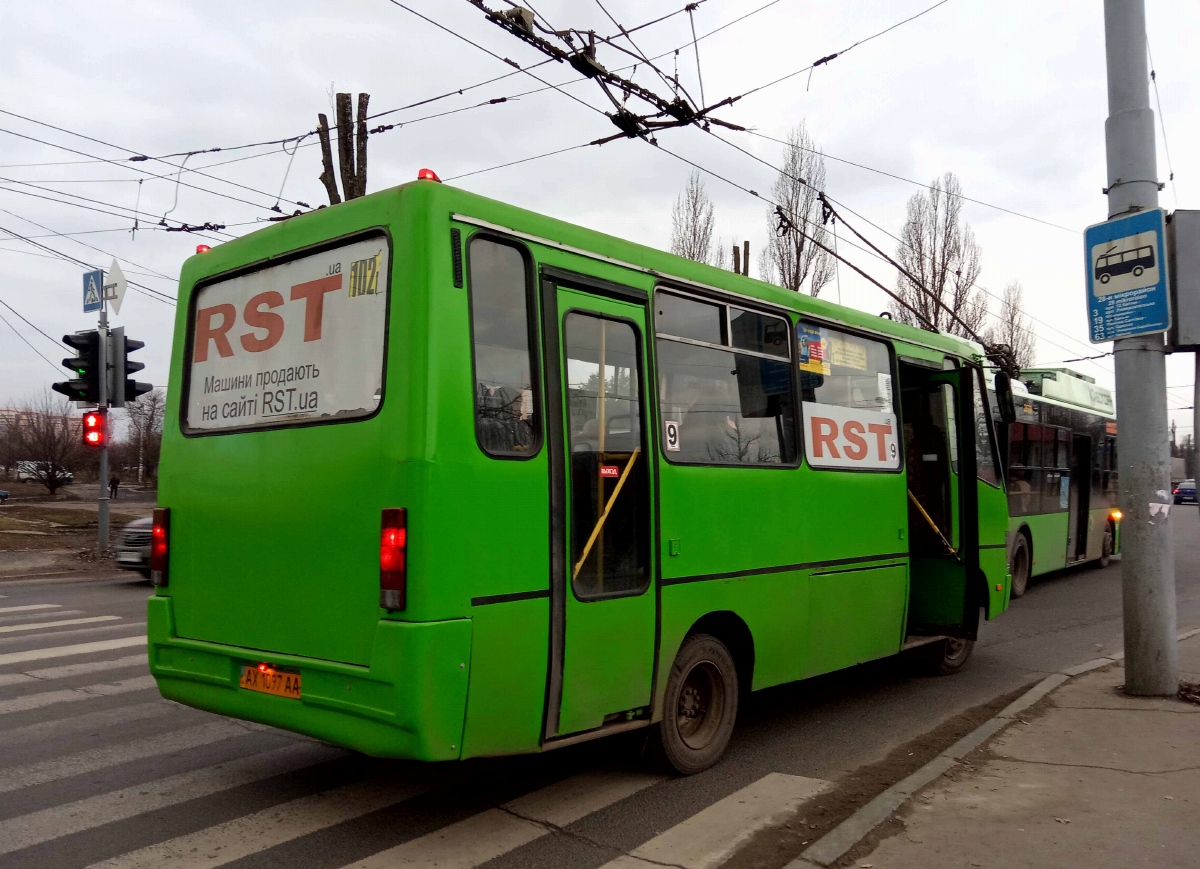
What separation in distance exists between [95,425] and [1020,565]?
15683 millimetres

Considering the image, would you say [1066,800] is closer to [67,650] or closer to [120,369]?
[67,650]

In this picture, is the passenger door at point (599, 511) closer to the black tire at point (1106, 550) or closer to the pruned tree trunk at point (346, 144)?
the pruned tree trunk at point (346, 144)

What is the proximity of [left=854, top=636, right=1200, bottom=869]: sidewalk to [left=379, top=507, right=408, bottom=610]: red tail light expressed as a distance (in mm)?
2222

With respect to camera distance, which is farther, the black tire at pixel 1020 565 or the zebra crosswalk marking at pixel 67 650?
the black tire at pixel 1020 565

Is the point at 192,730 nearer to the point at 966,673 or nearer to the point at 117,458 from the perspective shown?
the point at 966,673

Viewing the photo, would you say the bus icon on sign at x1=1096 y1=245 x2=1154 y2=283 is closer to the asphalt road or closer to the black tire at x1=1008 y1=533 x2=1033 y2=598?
the asphalt road

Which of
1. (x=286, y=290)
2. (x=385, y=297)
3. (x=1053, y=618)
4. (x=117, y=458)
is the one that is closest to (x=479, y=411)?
(x=385, y=297)

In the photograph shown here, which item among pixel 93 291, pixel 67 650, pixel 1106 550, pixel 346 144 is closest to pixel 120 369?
pixel 93 291

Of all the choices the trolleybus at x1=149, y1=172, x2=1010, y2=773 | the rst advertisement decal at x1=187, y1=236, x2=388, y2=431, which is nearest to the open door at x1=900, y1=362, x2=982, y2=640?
the trolleybus at x1=149, y1=172, x2=1010, y2=773

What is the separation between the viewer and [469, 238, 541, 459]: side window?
15.1 ft

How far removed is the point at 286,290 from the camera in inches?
203

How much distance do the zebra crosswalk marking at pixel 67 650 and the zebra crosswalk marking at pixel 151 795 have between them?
415 cm

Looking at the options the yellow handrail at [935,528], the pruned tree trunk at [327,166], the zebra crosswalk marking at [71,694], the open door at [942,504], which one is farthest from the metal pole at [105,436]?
the yellow handrail at [935,528]

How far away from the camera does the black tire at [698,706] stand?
5.59 meters
